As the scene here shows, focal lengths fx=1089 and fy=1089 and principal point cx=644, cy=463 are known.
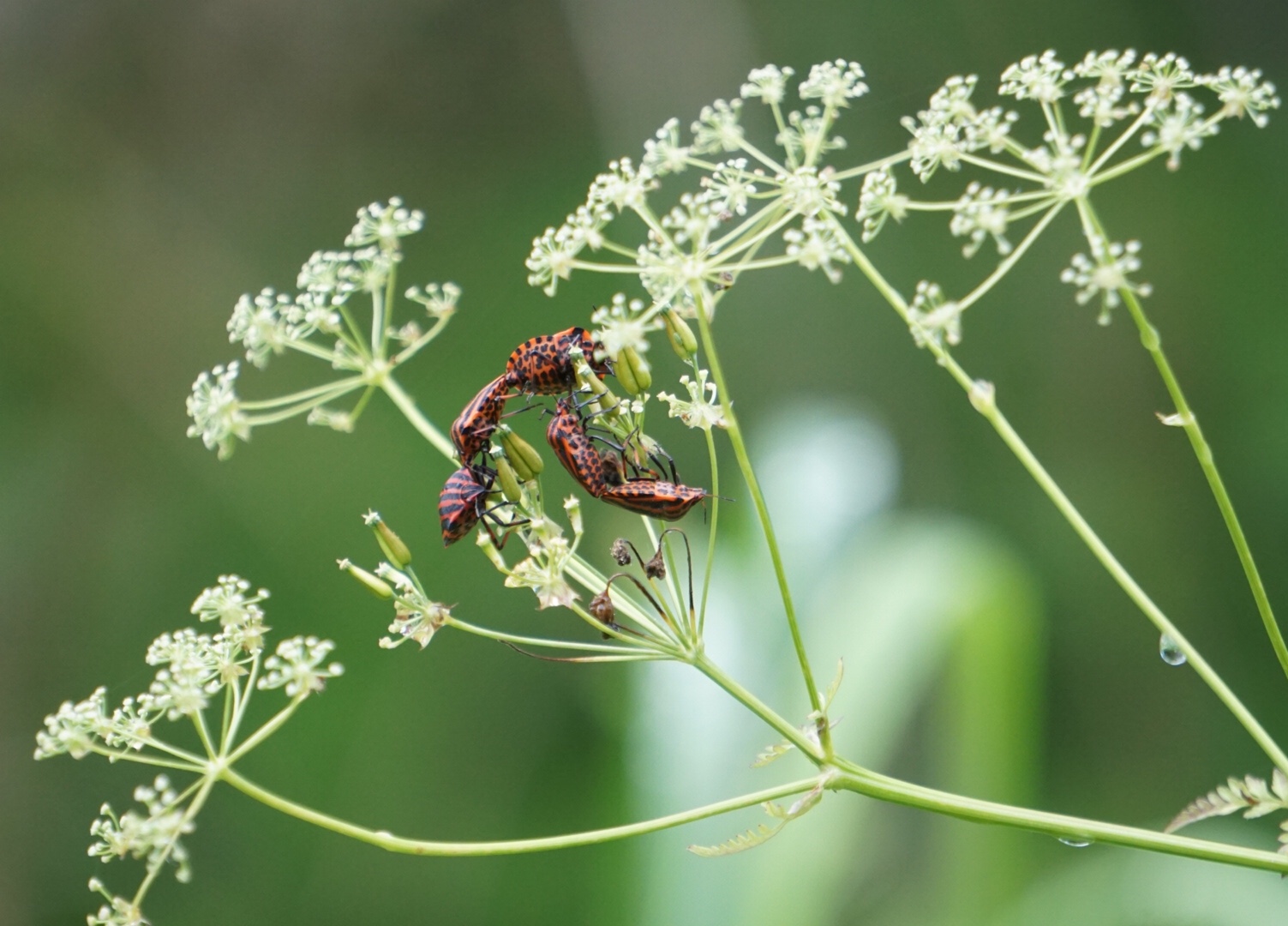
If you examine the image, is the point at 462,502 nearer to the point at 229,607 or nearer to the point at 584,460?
the point at 584,460

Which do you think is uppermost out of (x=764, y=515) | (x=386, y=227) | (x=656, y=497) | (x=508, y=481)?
(x=386, y=227)

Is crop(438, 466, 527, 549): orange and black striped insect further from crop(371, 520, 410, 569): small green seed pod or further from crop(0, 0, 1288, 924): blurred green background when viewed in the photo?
crop(0, 0, 1288, 924): blurred green background

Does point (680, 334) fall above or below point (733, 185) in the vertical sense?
below

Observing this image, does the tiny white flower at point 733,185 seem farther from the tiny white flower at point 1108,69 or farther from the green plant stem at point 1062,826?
the green plant stem at point 1062,826

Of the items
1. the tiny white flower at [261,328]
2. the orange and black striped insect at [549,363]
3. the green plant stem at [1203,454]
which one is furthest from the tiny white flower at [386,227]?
the green plant stem at [1203,454]

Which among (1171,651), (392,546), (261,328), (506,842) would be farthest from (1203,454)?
(261,328)

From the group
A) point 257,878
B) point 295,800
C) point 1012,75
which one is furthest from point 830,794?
point 257,878
